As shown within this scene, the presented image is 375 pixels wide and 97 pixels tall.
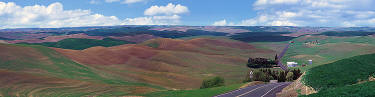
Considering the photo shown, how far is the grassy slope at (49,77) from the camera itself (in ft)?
216

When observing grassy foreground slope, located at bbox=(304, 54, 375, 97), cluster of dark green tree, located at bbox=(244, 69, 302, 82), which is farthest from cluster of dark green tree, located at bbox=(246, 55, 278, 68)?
grassy foreground slope, located at bbox=(304, 54, 375, 97)

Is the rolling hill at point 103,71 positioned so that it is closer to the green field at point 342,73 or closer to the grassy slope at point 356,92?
the green field at point 342,73

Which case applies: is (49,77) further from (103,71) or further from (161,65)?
(161,65)

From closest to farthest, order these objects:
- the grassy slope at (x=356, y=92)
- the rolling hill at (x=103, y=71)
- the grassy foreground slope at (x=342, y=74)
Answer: the grassy slope at (x=356, y=92), the grassy foreground slope at (x=342, y=74), the rolling hill at (x=103, y=71)

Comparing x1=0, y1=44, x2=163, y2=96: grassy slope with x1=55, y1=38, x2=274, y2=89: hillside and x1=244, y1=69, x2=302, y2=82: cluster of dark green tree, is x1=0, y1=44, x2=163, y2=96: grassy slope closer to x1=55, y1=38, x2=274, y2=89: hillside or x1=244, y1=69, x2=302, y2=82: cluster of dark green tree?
x1=55, y1=38, x2=274, y2=89: hillside

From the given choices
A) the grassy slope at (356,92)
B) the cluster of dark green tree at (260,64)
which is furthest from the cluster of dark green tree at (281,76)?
the grassy slope at (356,92)

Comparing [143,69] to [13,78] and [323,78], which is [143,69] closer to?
[13,78]

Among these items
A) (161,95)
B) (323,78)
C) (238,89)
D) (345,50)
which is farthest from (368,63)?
(345,50)

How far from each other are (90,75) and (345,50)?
140426 millimetres

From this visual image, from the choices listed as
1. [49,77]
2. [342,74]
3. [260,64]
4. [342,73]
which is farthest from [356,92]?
[260,64]

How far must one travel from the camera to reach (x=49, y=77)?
76.1 m

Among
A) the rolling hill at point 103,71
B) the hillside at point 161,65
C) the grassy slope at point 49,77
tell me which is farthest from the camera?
the hillside at point 161,65

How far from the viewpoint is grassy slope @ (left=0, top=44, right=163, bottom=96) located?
65.8 m

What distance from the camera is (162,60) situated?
127938mm
